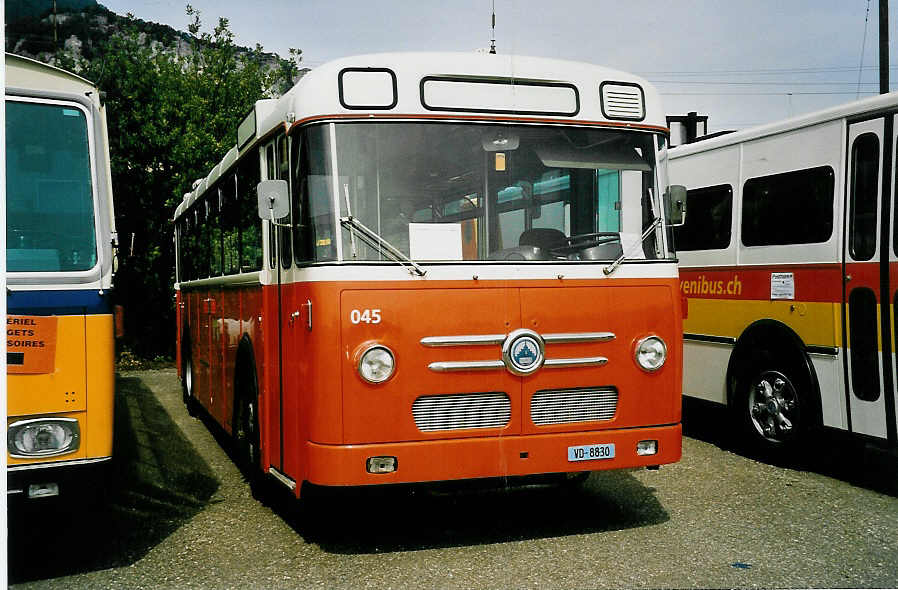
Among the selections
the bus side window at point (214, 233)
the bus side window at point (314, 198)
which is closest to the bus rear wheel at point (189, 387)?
the bus side window at point (214, 233)

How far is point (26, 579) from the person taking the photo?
16.1 feet

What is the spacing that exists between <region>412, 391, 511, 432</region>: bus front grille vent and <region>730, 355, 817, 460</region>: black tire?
11.0 feet

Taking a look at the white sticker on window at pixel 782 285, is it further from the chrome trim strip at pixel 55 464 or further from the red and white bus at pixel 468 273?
the chrome trim strip at pixel 55 464

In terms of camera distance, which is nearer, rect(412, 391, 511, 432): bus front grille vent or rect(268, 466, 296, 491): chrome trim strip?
rect(412, 391, 511, 432): bus front grille vent

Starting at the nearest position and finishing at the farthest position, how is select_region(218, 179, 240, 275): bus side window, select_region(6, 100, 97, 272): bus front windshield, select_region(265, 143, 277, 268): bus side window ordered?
select_region(6, 100, 97, 272): bus front windshield → select_region(265, 143, 277, 268): bus side window → select_region(218, 179, 240, 275): bus side window

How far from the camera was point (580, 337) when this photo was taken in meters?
5.32

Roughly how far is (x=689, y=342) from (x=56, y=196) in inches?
244

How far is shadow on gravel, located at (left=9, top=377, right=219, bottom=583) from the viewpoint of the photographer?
16.9 feet

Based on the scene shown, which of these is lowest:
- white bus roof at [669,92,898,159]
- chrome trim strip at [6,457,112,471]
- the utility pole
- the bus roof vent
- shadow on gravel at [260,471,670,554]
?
shadow on gravel at [260,471,670,554]

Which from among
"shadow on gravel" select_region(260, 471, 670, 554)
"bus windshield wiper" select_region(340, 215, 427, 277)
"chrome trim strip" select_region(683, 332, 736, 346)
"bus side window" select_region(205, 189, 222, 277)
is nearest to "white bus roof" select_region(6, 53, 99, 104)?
"bus windshield wiper" select_region(340, 215, 427, 277)

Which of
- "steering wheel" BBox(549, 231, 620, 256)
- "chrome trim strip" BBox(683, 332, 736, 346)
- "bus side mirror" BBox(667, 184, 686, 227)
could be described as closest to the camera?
"steering wheel" BBox(549, 231, 620, 256)

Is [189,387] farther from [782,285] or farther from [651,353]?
[651,353]

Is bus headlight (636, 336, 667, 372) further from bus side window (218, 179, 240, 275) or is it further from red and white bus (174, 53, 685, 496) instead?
bus side window (218, 179, 240, 275)

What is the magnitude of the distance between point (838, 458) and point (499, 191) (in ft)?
14.9
